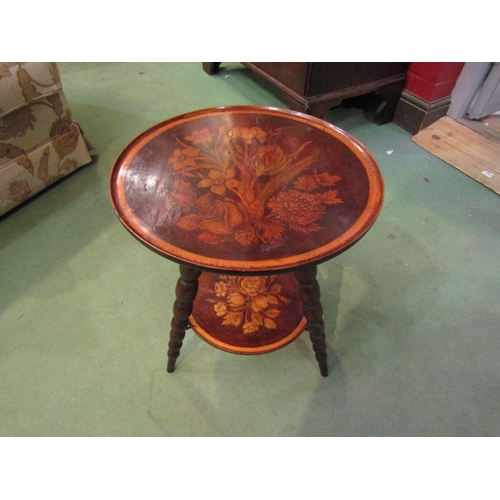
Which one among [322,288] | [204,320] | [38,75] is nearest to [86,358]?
[204,320]

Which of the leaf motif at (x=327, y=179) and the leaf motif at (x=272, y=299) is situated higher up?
the leaf motif at (x=327, y=179)

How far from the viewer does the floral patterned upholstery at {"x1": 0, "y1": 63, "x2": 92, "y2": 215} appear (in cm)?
124

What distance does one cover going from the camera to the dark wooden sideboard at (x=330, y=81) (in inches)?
59.6

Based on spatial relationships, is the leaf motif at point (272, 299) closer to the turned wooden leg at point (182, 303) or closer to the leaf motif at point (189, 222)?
the turned wooden leg at point (182, 303)

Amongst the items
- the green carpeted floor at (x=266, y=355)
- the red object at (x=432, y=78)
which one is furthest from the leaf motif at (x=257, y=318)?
the red object at (x=432, y=78)

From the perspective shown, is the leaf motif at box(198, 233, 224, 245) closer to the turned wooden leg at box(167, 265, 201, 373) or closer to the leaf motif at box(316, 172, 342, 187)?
the turned wooden leg at box(167, 265, 201, 373)

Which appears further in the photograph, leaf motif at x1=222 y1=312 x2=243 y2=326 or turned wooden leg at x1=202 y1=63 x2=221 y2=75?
turned wooden leg at x1=202 y1=63 x2=221 y2=75

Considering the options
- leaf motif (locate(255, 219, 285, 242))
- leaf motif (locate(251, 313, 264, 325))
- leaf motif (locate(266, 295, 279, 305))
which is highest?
leaf motif (locate(255, 219, 285, 242))

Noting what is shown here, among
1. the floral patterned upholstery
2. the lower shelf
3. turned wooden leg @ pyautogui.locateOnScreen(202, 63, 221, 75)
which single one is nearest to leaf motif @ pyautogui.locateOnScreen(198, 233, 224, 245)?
the lower shelf

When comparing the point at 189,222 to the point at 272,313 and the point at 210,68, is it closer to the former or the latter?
the point at 272,313

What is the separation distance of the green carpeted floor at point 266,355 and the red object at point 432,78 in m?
0.46

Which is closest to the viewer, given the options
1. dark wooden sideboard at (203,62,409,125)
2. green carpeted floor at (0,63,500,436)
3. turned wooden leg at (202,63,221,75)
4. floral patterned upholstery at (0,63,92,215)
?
green carpeted floor at (0,63,500,436)

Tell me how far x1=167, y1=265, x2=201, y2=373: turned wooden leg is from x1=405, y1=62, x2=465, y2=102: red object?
1.50 metres

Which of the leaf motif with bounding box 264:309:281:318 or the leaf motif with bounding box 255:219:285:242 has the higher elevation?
the leaf motif with bounding box 255:219:285:242
